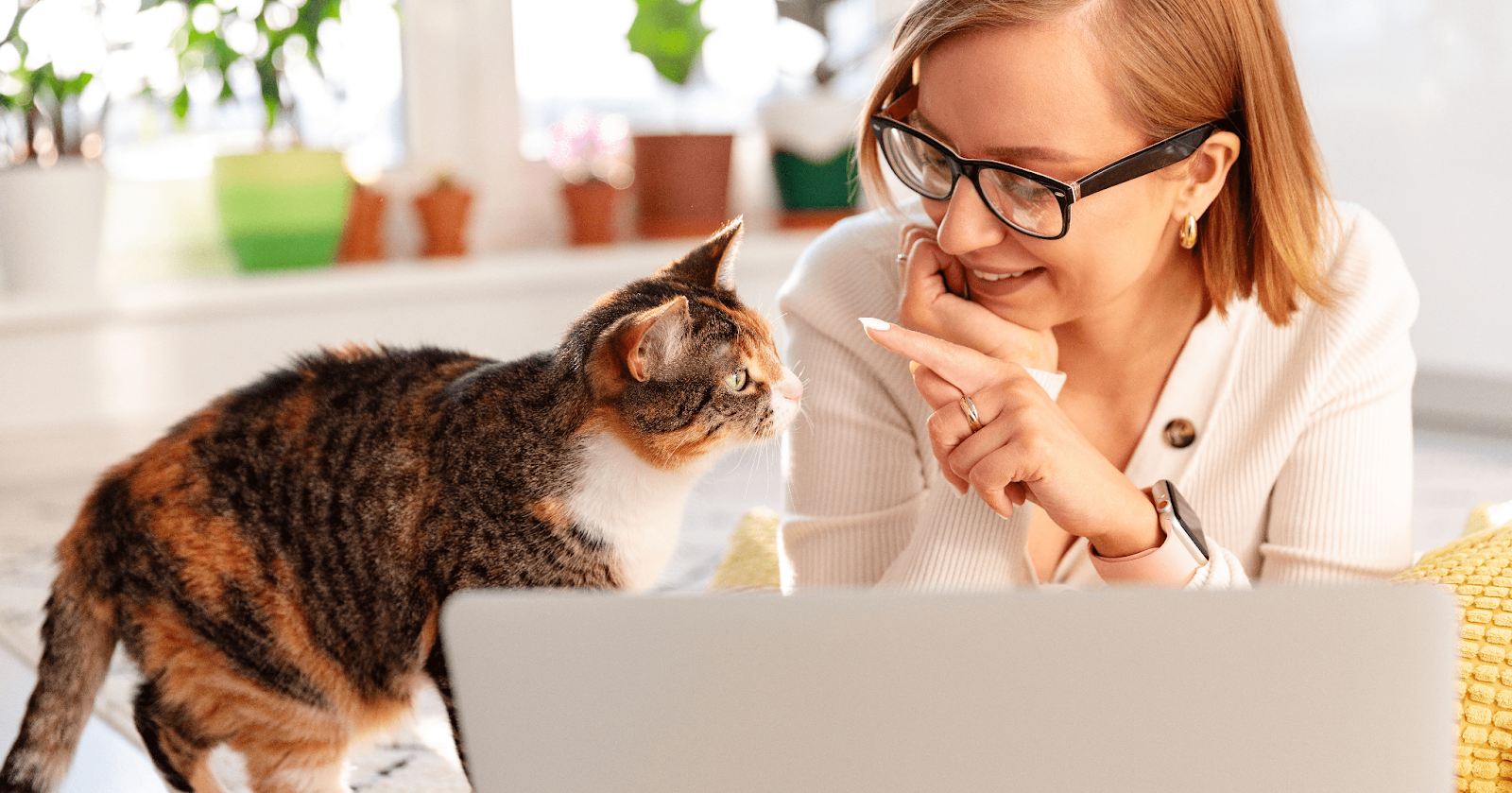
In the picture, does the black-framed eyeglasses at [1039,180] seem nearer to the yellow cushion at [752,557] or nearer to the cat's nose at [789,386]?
the cat's nose at [789,386]

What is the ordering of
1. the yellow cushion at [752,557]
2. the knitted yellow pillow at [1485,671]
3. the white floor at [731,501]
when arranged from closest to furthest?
the knitted yellow pillow at [1485,671], the yellow cushion at [752,557], the white floor at [731,501]

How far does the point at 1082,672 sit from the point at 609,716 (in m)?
0.19

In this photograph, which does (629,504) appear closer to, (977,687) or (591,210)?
(977,687)

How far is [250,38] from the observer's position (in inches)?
130

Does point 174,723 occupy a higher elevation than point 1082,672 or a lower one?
lower

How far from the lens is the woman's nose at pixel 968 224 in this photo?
1.06 meters

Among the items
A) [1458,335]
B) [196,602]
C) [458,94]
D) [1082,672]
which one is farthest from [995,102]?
[458,94]

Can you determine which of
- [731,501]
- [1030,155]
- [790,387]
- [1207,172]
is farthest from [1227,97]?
[731,501]

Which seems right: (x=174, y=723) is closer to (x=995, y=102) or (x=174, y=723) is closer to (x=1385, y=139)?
(x=995, y=102)

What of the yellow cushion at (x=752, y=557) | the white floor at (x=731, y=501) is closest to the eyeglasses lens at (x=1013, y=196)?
the yellow cushion at (x=752, y=557)

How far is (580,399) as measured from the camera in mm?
1057

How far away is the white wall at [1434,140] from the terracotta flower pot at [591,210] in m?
1.89

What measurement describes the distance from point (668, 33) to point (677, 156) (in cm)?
37

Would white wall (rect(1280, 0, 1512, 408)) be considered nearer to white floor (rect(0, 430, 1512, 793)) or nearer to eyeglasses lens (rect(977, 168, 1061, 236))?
white floor (rect(0, 430, 1512, 793))
